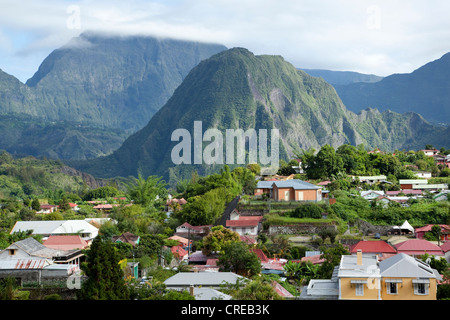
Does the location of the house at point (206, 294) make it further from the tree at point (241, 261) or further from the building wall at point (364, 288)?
the tree at point (241, 261)

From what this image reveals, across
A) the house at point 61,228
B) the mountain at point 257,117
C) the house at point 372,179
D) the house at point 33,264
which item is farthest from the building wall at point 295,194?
the mountain at point 257,117

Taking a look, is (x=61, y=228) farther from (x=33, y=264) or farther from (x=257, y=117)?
(x=257, y=117)
